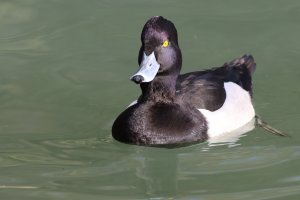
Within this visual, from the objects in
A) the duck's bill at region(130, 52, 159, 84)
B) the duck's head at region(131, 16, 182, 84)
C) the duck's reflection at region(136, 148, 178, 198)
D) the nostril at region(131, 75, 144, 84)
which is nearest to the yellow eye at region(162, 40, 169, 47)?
the duck's head at region(131, 16, 182, 84)

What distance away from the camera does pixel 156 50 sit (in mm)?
7828

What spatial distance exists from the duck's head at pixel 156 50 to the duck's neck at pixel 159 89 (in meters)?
0.07

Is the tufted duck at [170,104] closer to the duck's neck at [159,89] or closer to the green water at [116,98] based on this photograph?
the duck's neck at [159,89]

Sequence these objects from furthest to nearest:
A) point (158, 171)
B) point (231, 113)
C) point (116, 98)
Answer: point (116, 98) < point (231, 113) < point (158, 171)

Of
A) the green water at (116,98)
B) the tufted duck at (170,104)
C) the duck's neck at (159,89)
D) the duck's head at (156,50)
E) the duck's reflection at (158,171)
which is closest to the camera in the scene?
the duck's reflection at (158,171)

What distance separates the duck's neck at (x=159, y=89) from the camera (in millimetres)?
8094

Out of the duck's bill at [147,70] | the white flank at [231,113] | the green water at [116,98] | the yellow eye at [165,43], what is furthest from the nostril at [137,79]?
the white flank at [231,113]

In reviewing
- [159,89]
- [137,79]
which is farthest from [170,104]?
[137,79]

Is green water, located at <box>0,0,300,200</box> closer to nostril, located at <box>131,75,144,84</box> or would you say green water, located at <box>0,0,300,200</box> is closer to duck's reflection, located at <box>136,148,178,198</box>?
duck's reflection, located at <box>136,148,178,198</box>

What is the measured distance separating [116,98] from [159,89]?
44.5 inches

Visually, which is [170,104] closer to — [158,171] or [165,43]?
[165,43]

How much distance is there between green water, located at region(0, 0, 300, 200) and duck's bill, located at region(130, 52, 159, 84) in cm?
68

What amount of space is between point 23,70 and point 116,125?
232 cm

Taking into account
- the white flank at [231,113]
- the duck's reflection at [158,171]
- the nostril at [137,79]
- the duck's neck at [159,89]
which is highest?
the nostril at [137,79]
